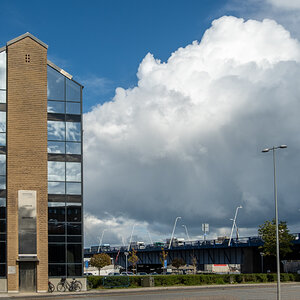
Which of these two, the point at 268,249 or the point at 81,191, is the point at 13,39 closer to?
the point at 81,191

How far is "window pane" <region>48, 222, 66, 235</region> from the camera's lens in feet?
181

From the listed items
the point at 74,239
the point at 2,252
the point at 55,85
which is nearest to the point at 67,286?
the point at 74,239

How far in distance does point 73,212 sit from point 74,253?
4.12 m

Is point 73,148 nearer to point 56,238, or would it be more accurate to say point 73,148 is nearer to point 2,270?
point 56,238

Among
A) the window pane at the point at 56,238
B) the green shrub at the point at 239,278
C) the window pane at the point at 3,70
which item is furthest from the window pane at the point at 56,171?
the green shrub at the point at 239,278

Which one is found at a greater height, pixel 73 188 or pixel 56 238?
pixel 73 188

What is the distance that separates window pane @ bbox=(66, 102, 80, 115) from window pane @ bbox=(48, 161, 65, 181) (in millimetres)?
5522

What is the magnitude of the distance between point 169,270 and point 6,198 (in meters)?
83.7

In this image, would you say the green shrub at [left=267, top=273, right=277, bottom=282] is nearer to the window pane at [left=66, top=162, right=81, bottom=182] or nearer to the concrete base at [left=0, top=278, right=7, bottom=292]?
the window pane at [left=66, top=162, right=81, bottom=182]

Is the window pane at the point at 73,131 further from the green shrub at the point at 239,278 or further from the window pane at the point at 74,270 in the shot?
the green shrub at the point at 239,278

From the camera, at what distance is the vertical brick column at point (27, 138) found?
5381 cm

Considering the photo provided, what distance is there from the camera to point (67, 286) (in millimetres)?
54469

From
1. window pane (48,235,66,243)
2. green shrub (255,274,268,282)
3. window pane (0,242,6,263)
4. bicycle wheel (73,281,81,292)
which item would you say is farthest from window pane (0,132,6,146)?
green shrub (255,274,268,282)

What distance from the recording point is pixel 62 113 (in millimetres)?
57344
